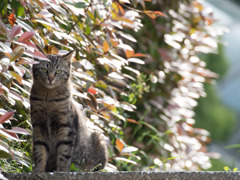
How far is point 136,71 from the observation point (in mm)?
3311

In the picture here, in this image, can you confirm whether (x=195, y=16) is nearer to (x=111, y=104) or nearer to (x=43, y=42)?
(x=111, y=104)

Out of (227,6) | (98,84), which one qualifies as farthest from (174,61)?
(227,6)

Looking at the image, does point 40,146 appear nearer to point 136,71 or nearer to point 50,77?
point 50,77

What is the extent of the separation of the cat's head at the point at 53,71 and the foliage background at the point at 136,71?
0.09m

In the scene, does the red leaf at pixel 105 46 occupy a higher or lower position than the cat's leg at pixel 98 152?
higher

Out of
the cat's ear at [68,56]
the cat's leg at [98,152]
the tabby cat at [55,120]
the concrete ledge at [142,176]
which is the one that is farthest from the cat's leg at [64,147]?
the concrete ledge at [142,176]

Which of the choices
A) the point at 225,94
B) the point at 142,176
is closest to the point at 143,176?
the point at 142,176

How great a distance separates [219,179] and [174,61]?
293 cm

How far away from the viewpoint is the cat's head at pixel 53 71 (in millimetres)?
2674

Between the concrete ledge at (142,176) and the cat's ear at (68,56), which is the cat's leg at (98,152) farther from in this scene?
the concrete ledge at (142,176)

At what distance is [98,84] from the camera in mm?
3342

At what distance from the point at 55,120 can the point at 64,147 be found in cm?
17

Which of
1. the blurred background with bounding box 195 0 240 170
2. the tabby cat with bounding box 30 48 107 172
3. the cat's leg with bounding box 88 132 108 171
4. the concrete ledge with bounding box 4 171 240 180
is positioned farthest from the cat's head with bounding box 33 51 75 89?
the blurred background with bounding box 195 0 240 170


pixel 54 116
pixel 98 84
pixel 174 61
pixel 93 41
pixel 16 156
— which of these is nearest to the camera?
pixel 16 156
